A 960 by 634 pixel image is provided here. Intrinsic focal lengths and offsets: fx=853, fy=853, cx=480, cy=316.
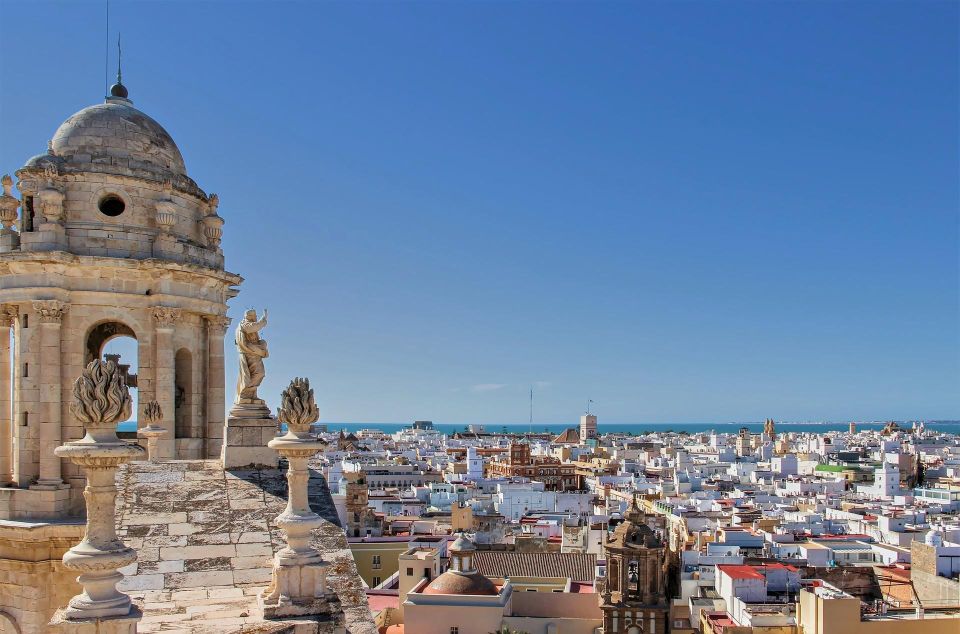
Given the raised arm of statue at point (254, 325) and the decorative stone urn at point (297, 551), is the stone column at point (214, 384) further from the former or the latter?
the decorative stone urn at point (297, 551)

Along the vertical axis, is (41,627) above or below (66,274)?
below

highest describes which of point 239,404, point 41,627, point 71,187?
point 71,187

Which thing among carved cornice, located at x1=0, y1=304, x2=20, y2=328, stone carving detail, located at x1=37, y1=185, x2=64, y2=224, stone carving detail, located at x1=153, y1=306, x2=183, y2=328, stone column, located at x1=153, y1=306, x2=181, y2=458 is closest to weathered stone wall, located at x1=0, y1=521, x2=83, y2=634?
stone column, located at x1=153, y1=306, x2=181, y2=458

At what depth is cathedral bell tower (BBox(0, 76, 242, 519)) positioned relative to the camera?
12469 millimetres

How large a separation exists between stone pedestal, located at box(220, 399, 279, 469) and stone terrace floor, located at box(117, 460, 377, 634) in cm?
12

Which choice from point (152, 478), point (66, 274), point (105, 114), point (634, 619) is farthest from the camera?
point (634, 619)

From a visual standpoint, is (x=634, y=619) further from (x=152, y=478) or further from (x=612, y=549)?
(x=152, y=478)

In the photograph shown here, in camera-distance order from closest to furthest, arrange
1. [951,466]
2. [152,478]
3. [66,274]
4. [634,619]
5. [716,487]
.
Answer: [152,478], [66,274], [634,619], [716,487], [951,466]

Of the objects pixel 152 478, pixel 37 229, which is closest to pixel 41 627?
pixel 152 478

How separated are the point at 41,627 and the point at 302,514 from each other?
6.02 m

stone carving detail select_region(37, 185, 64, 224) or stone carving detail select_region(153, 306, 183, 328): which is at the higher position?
stone carving detail select_region(37, 185, 64, 224)

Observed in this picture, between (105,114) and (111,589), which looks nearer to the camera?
(111,589)

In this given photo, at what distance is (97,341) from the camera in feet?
47.1

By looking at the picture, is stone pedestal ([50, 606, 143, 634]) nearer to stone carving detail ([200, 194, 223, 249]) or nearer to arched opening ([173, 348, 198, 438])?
arched opening ([173, 348, 198, 438])
